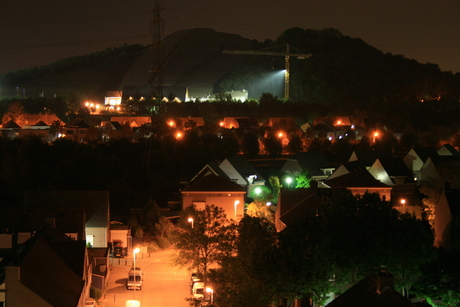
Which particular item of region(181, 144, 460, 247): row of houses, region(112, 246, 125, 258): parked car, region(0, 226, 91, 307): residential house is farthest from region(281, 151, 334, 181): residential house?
region(0, 226, 91, 307): residential house

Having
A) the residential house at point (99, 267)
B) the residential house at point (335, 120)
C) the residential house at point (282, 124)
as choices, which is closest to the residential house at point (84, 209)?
the residential house at point (99, 267)

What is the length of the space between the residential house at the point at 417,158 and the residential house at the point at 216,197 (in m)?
11.5

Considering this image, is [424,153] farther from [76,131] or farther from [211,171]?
[76,131]

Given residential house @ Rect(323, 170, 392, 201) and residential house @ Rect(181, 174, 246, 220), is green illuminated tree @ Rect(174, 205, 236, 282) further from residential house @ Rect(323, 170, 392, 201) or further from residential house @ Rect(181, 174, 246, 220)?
residential house @ Rect(323, 170, 392, 201)

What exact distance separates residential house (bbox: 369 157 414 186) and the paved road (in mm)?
11904

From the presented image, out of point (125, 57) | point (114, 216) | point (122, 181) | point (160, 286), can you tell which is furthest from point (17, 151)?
point (125, 57)

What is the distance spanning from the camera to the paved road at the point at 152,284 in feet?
40.8

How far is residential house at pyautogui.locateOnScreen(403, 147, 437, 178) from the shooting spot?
2720cm

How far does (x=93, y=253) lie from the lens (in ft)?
49.2

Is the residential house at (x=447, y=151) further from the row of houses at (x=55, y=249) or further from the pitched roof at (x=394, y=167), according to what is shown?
the row of houses at (x=55, y=249)

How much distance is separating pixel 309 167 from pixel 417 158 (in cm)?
528

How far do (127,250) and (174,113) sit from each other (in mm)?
25964

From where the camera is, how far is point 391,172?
24688 millimetres

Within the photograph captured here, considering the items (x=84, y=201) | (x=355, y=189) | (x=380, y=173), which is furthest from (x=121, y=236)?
(x=380, y=173)
